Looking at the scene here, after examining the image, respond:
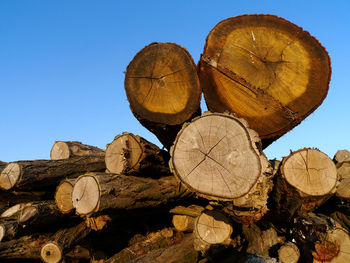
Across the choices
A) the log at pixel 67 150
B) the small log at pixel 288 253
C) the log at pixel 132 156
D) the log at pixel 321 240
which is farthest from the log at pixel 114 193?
the log at pixel 67 150

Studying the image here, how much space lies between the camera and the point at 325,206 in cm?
503

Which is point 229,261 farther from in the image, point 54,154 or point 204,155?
point 54,154

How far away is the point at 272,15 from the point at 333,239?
9.94ft

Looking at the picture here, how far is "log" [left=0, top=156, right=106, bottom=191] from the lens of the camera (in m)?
4.18

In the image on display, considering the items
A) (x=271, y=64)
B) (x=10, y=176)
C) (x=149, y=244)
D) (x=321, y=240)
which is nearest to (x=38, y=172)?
(x=10, y=176)

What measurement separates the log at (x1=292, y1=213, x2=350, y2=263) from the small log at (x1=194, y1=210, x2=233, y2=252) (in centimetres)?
118

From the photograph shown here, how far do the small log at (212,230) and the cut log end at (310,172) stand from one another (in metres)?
1.00

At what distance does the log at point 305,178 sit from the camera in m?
2.89

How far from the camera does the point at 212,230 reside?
3.38 m

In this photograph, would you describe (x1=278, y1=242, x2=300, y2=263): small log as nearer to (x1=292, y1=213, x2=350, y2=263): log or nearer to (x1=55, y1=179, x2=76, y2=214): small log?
(x1=292, y1=213, x2=350, y2=263): log

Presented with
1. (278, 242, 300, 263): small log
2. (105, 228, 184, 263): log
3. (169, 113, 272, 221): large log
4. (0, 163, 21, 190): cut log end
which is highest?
(0, 163, 21, 190): cut log end

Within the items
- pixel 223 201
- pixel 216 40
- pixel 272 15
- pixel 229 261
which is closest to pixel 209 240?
pixel 229 261

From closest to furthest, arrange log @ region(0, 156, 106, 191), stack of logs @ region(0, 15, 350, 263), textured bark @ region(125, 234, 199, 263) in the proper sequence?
1. stack of logs @ region(0, 15, 350, 263)
2. textured bark @ region(125, 234, 199, 263)
3. log @ region(0, 156, 106, 191)

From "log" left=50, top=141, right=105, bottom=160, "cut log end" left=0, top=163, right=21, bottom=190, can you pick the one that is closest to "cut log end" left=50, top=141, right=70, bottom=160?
"log" left=50, top=141, right=105, bottom=160
